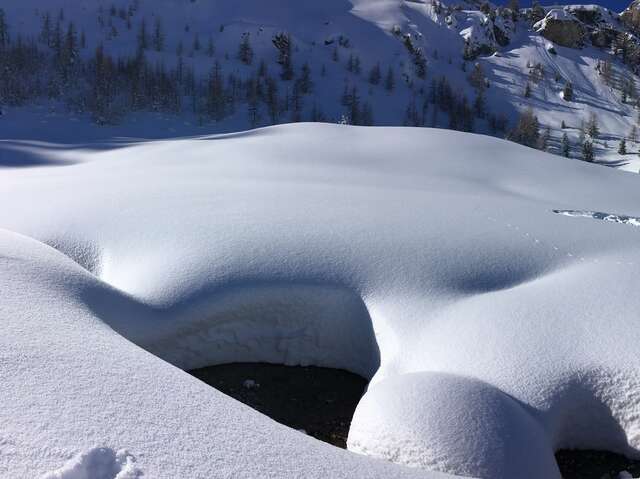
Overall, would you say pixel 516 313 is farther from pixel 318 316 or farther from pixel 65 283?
pixel 65 283

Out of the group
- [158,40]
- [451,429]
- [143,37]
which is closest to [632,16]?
[158,40]

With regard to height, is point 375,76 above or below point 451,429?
below

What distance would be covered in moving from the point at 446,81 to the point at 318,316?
201 feet

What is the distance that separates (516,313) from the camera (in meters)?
4.34

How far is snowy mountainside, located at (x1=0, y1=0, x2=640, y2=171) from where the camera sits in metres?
48.1

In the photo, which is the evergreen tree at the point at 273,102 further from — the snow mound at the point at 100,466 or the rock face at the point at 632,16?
the rock face at the point at 632,16

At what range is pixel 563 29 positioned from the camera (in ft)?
262

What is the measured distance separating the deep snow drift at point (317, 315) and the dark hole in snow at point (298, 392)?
0.13 meters

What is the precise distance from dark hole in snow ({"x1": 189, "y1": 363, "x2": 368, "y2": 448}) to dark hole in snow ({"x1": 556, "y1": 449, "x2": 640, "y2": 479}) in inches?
64.3

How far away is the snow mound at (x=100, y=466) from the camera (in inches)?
70.4

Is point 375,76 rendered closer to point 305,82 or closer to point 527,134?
point 305,82

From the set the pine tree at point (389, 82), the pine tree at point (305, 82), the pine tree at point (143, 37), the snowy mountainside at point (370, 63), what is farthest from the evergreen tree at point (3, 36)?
the pine tree at point (389, 82)

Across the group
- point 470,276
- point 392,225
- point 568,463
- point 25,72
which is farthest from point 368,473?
point 25,72

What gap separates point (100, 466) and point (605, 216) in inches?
274
